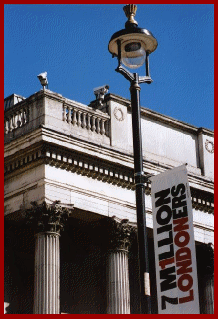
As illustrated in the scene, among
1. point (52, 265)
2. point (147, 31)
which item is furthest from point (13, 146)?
point (147, 31)

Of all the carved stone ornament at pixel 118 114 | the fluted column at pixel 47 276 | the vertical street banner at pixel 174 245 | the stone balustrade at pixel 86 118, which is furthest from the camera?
the carved stone ornament at pixel 118 114

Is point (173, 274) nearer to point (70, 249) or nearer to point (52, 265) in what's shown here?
point (52, 265)

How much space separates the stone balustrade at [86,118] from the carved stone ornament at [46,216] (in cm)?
345

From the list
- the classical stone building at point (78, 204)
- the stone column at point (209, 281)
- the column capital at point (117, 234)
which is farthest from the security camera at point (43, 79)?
the stone column at point (209, 281)

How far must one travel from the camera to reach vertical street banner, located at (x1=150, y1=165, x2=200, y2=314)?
16188 mm

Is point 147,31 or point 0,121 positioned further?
point 0,121

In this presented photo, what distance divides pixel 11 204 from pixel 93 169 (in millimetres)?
2999

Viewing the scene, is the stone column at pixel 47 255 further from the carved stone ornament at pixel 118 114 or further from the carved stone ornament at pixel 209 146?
the carved stone ornament at pixel 209 146

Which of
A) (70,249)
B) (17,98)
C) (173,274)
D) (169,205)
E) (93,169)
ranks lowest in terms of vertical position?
(173,274)

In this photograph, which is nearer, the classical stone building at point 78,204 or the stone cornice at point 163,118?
the classical stone building at point 78,204

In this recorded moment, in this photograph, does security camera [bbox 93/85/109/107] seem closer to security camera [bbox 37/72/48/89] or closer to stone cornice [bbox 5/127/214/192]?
stone cornice [bbox 5/127/214/192]

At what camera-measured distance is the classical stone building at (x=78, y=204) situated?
2825cm

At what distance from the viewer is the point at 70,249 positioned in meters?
31.9

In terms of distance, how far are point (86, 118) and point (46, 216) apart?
4768mm
